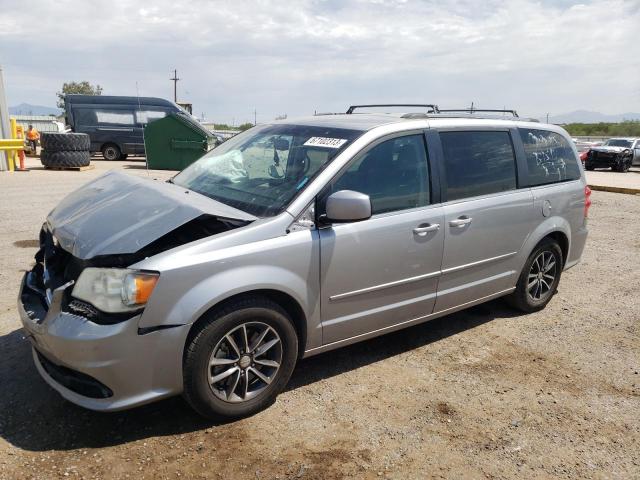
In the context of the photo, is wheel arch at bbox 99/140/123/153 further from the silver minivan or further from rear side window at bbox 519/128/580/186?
rear side window at bbox 519/128/580/186

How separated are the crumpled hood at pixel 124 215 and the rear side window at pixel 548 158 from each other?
2.81m

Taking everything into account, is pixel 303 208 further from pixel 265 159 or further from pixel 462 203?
pixel 462 203

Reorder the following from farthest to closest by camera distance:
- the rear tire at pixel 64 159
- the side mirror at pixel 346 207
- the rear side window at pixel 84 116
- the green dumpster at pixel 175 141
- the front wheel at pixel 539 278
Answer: the rear side window at pixel 84 116 < the green dumpster at pixel 175 141 < the rear tire at pixel 64 159 < the front wheel at pixel 539 278 < the side mirror at pixel 346 207

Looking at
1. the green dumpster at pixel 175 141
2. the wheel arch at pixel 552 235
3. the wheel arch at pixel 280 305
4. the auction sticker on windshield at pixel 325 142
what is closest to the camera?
the wheel arch at pixel 280 305

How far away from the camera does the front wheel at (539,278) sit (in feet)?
15.3

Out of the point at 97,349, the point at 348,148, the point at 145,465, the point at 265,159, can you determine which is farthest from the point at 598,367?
the point at 97,349

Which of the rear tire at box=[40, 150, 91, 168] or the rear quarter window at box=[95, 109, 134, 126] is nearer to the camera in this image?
the rear tire at box=[40, 150, 91, 168]

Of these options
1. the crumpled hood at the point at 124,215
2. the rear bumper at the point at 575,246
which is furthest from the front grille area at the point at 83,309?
the rear bumper at the point at 575,246

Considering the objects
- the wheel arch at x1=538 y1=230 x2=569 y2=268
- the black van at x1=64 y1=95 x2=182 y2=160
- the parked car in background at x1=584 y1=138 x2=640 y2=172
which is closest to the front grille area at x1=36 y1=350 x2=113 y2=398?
the wheel arch at x1=538 y1=230 x2=569 y2=268

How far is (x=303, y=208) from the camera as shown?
3.09m

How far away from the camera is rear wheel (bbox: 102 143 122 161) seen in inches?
817

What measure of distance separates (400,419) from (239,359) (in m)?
1.04

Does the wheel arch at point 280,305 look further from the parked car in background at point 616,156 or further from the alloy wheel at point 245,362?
the parked car in background at point 616,156

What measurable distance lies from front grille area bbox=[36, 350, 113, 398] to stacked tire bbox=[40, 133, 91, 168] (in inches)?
578
